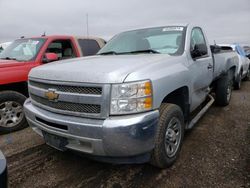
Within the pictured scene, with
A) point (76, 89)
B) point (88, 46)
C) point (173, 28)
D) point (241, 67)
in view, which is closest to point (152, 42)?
point (173, 28)

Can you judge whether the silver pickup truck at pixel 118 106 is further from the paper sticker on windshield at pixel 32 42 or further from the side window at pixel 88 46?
the side window at pixel 88 46

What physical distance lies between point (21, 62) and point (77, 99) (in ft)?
8.69

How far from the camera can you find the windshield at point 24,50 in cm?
479

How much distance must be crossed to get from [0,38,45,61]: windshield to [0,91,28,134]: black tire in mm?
848

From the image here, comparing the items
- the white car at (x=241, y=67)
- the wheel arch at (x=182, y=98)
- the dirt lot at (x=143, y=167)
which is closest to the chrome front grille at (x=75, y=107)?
the dirt lot at (x=143, y=167)

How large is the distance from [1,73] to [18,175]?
204 cm

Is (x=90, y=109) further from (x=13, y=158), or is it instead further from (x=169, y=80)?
(x=13, y=158)

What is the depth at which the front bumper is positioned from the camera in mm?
2166

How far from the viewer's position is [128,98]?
2.24 m

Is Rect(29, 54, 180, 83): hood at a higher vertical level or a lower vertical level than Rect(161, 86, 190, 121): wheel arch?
higher

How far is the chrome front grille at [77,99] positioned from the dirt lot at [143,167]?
0.84 metres

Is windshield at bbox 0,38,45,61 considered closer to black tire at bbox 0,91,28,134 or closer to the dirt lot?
black tire at bbox 0,91,28,134

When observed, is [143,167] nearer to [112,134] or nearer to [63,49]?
[112,134]

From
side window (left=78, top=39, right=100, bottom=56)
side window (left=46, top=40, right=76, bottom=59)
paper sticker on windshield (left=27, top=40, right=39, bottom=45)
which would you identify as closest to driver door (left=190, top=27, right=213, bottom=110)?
side window (left=78, top=39, right=100, bottom=56)
